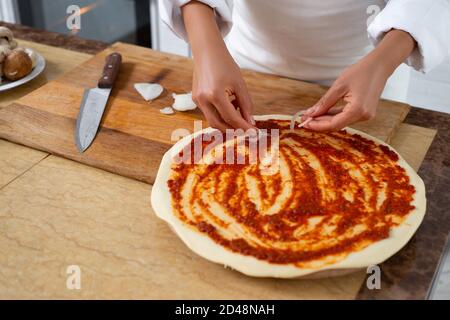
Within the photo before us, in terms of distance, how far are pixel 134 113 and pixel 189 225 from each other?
50cm

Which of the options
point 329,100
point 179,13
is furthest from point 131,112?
point 329,100

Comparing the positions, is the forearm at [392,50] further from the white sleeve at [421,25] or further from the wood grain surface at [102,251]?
the wood grain surface at [102,251]

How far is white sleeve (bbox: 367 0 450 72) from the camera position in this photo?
1.14 metres

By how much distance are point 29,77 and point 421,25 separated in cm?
107

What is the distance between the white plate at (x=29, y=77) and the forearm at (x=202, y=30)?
1.73ft

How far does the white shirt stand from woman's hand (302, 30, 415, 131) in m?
0.09

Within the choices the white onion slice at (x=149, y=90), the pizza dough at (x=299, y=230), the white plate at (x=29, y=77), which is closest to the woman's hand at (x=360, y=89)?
the pizza dough at (x=299, y=230)

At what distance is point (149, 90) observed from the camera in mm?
1396

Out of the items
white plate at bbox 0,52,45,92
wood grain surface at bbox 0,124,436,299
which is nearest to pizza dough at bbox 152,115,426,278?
wood grain surface at bbox 0,124,436,299

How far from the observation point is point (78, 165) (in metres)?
1.17

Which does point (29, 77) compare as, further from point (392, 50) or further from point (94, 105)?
point (392, 50)

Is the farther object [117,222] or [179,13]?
[179,13]

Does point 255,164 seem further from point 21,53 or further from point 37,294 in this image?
point 21,53
